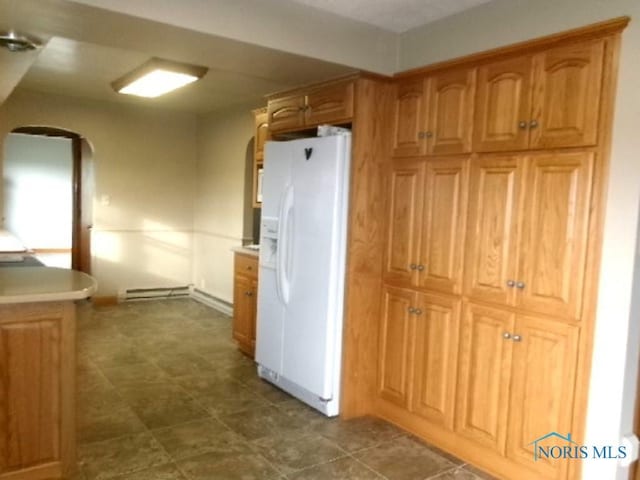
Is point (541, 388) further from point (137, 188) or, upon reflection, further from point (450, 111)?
point (137, 188)

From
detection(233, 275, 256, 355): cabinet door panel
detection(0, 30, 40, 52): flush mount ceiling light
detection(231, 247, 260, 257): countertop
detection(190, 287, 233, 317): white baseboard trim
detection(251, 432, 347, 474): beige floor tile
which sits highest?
detection(0, 30, 40, 52): flush mount ceiling light

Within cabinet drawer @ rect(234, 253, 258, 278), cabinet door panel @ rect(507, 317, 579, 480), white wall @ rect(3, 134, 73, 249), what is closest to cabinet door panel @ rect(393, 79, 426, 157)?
cabinet door panel @ rect(507, 317, 579, 480)

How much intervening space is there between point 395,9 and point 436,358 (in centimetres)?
194

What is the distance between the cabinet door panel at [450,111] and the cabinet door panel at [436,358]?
85cm

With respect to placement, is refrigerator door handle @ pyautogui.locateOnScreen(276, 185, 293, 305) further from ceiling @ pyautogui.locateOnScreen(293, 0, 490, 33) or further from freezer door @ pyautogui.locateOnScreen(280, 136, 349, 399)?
ceiling @ pyautogui.locateOnScreen(293, 0, 490, 33)

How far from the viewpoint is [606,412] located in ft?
7.09

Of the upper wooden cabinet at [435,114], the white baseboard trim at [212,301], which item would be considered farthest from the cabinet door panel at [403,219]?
the white baseboard trim at [212,301]

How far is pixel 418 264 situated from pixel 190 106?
420 cm

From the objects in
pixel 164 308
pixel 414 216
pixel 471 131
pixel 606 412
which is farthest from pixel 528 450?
pixel 164 308

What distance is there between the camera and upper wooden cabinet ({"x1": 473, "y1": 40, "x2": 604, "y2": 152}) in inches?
85.8

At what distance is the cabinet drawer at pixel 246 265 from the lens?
14.1ft

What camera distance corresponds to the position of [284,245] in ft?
11.5

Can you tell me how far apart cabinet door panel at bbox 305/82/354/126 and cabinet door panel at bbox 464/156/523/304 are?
35.9 inches

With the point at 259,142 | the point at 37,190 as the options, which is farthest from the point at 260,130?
the point at 37,190
